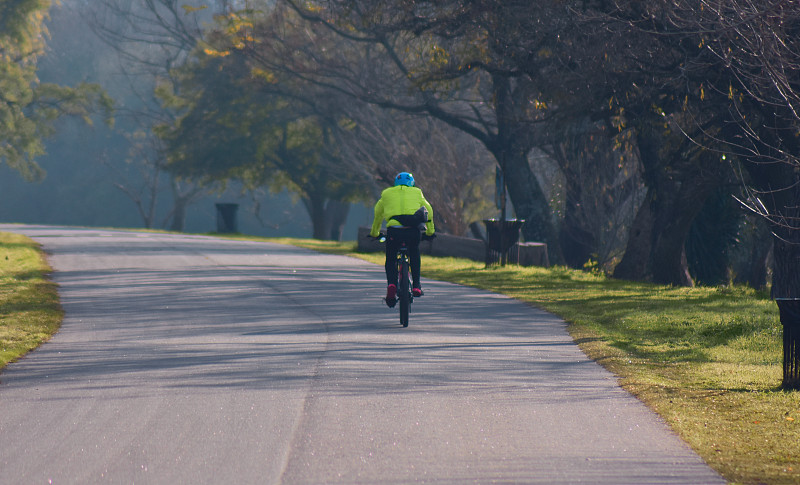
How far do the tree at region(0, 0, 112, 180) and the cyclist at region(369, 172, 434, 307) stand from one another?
31.6m

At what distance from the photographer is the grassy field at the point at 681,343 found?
6938 mm

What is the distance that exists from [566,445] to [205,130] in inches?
1758

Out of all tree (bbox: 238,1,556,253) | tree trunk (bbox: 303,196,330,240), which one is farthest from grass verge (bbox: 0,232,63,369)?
tree trunk (bbox: 303,196,330,240)

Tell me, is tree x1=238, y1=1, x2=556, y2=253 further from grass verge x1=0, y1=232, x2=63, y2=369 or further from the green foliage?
grass verge x1=0, y1=232, x2=63, y2=369

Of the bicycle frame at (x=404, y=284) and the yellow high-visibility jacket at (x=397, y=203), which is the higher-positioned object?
the yellow high-visibility jacket at (x=397, y=203)

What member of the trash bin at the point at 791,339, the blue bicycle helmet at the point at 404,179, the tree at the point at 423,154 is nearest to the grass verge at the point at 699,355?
the trash bin at the point at 791,339

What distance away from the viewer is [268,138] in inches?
1955

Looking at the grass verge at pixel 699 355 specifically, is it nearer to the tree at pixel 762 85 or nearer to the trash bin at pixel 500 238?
the tree at pixel 762 85

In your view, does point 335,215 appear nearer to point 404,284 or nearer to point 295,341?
point 404,284

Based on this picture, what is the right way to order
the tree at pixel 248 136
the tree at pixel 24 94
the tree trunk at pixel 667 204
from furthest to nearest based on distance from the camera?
1. the tree at pixel 248 136
2. the tree at pixel 24 94
3. the tree trunk at pixel 667 204

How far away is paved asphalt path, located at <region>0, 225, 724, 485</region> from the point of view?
598cm

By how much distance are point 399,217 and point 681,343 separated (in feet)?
12.4

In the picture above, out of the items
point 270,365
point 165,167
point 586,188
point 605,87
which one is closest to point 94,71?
point 165,167

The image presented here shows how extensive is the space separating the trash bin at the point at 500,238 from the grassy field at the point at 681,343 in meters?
1.36
